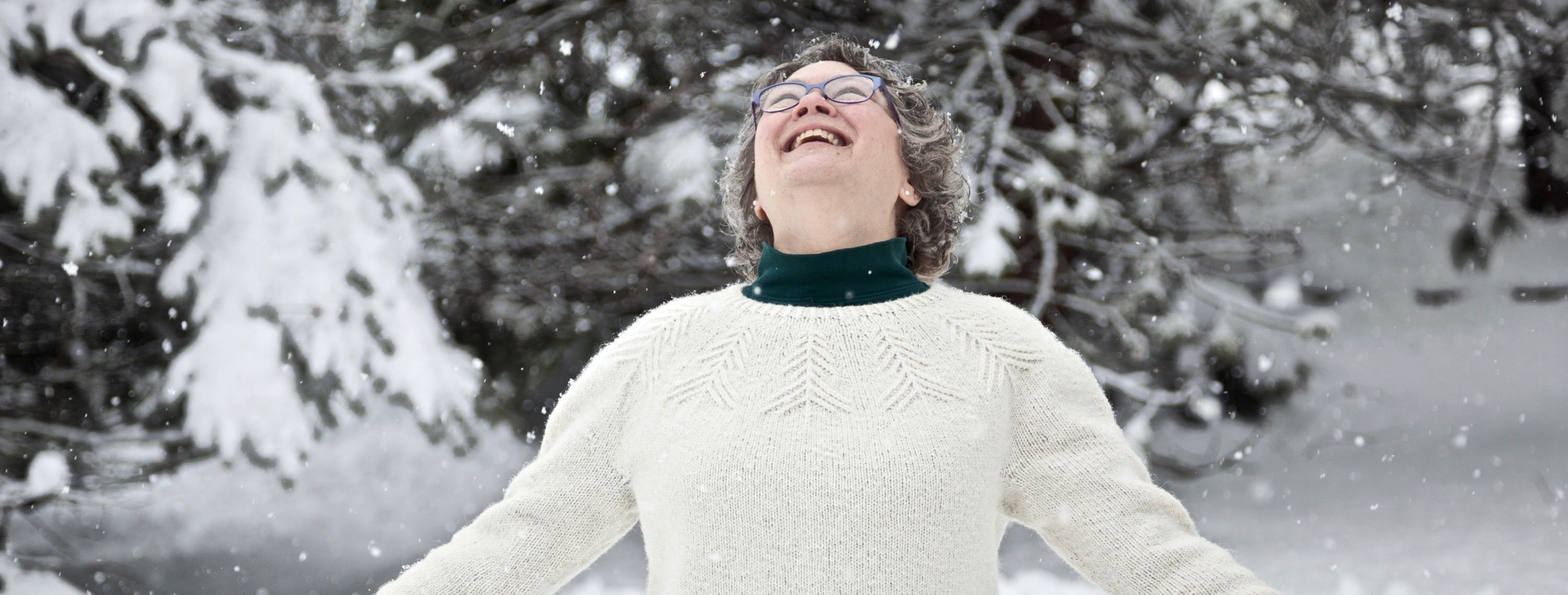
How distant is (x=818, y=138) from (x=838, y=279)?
25 centimetres

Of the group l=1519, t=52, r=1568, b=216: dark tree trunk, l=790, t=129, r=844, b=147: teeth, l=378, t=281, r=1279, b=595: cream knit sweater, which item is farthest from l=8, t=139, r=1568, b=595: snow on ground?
l=790, t=129, r=844, b=147: teeth

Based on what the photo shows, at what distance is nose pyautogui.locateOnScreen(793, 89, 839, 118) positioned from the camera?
1649 millimetres

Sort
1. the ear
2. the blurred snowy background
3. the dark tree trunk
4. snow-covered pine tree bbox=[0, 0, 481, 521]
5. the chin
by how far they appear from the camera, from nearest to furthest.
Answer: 1. the chin
2. the ear
3. snow-covered pine tree bbox=[0, 0, 481, 521]
4. the blurred snowy background
5. the dark tree trunk

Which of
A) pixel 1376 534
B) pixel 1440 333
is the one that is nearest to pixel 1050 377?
pixel 1376 534

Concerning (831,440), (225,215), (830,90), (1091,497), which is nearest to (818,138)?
(830,90)

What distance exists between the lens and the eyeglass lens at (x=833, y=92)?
1.69 metres

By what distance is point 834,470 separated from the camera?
144 cm

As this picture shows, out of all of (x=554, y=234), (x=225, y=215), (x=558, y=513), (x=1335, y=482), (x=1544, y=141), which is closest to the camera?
(x=558, y=513)

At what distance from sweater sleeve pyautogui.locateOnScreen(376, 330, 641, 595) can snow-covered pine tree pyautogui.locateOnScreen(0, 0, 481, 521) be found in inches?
92.4

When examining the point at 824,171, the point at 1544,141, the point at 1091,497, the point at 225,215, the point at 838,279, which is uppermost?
the point at 824,171

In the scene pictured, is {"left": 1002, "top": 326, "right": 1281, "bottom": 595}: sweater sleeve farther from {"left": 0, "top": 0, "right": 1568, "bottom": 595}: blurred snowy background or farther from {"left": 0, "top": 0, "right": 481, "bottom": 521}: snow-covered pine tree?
{"left": 0, "top": 0, "right": 481, "bottom": 521}: snow-covered pine tree

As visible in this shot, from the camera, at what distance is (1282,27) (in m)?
4.43

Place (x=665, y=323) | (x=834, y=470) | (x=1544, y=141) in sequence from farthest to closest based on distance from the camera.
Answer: (x=1544, y=141) → (x=665, y=323) → (x=834, y=470)

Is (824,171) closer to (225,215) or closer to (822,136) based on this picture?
(822,136)
